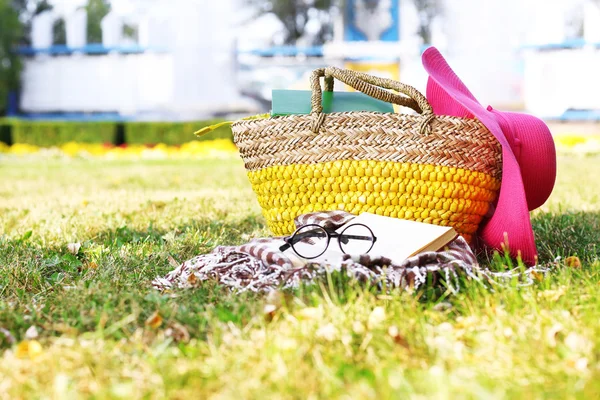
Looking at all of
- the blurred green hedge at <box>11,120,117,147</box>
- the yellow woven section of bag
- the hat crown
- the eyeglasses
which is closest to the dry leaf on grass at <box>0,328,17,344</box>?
the eyeglasses

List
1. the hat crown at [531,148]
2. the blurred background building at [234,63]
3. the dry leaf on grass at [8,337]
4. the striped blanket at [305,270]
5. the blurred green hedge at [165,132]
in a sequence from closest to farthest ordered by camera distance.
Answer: the dry leaf on grass at [8,337] → the striped blanket at [305,270] → the hat crown at [531,148] → the blurred green hedge at [165,132] → the blurred background building at [234,63]

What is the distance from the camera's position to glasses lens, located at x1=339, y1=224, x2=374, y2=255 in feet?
5.54

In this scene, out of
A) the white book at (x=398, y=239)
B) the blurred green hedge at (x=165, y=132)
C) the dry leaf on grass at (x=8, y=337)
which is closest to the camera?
the dry leaf on grass at (x=8, y=337)

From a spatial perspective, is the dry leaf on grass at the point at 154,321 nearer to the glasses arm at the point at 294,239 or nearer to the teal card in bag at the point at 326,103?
the glasses arm at the point at 294,239

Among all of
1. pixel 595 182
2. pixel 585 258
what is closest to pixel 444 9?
pixel 595 182

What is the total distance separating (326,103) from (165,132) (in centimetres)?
822

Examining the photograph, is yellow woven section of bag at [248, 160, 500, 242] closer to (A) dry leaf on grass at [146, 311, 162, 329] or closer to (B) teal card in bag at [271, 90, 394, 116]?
(B) teal card in bag at [271, 90, 394, 116]

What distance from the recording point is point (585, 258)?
1859mm

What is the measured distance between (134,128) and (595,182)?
7211 mm

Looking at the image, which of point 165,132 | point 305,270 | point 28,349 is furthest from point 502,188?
point 165,132

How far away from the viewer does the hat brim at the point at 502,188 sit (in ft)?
5.91

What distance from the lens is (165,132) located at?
32.6ft

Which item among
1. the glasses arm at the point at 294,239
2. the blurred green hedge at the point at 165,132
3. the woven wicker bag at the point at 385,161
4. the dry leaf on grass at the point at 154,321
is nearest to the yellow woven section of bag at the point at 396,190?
the woven wicker bag at the point at 385,161

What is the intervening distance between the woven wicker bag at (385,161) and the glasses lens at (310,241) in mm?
204
